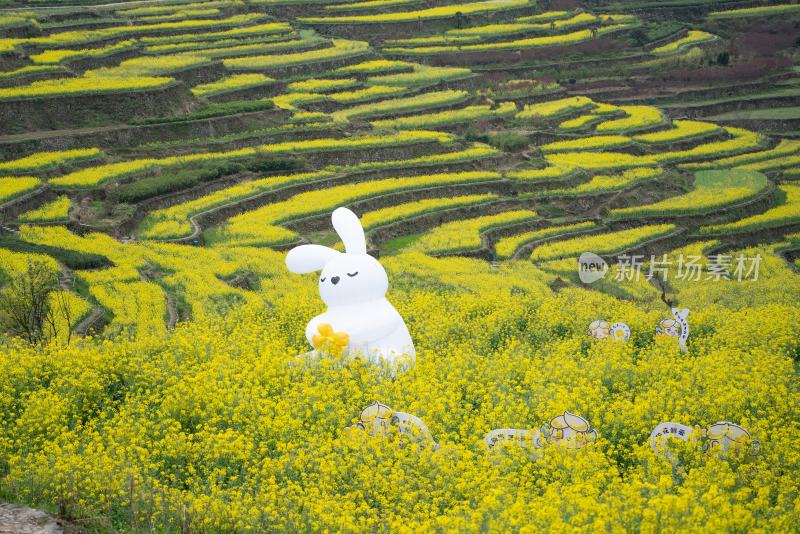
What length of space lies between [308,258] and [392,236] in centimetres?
1312

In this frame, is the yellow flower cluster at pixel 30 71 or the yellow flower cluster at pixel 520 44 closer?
the yellow flower cluster at pixel 30 71

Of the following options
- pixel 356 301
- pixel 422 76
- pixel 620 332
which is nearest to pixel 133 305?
pixel 356 301

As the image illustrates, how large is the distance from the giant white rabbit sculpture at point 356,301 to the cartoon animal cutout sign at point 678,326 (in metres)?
4.07

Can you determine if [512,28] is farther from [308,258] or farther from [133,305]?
[308,258]

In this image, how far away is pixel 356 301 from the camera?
11.9 m

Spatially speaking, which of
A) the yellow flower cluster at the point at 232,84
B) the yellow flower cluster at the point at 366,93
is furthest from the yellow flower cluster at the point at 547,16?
the yellow flower cluster at the point at 232,84

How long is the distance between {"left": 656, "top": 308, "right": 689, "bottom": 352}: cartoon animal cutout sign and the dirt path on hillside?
8.96 metres

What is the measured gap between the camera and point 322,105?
37.2m

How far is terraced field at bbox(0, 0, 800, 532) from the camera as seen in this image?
8.95 m

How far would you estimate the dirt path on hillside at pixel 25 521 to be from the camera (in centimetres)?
782

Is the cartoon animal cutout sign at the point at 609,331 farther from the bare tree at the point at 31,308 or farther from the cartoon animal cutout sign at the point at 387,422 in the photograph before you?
the bare tree at the point at 31,308

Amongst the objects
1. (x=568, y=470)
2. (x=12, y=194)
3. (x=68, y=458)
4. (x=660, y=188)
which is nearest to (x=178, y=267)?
(x=12, y=194)

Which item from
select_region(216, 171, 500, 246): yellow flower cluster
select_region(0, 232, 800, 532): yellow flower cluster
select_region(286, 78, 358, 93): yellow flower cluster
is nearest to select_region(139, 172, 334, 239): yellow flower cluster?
select_region(216, 171, 500, 246): yellow flower cluster

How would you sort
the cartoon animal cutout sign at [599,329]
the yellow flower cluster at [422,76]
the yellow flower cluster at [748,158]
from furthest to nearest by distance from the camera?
the yellow flower cluster at [422,76] → the yellow flower cluster at [748,158] → the cartoon animal cutout sign at [599,329]
